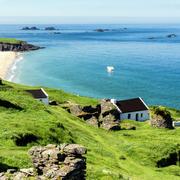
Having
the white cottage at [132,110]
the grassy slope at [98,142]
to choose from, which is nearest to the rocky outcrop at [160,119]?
the grassy slope at [98,142]

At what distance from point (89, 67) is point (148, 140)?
128 meters

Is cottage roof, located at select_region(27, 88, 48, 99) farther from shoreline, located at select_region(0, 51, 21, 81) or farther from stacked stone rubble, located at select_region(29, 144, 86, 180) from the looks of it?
shoreline, located at select_region(0, 51, 21, 81)

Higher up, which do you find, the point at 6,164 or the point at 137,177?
the point at 6,164

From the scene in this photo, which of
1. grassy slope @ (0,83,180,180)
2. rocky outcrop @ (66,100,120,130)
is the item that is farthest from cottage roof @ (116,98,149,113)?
grassy slope @ (0,83,180,180)

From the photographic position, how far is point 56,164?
22.5m

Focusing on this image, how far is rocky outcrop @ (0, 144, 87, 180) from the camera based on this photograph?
22.0m

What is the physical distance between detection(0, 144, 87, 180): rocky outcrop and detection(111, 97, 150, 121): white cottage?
53.1 m

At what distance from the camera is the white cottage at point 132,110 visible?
77213mm

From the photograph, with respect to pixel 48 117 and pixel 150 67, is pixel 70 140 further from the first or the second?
pixel 150 67

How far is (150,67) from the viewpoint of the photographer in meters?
182

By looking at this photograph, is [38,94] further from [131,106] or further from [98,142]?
[98,142]

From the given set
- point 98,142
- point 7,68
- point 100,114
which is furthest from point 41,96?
point 7,68

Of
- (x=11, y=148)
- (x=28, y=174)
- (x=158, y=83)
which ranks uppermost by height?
(x=28, y=174)

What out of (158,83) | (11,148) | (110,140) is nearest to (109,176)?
(11,148)
